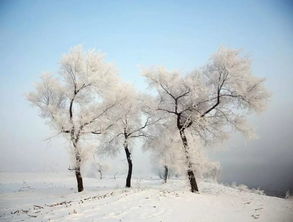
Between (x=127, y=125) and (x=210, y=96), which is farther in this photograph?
(x=127, y=125)

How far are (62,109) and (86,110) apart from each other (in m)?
2.30

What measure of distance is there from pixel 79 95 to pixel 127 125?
5861 mm

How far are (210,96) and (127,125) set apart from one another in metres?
9.41

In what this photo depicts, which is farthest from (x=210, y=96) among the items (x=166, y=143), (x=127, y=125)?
(x=127, y=125)

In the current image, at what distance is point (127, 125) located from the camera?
1104 inches

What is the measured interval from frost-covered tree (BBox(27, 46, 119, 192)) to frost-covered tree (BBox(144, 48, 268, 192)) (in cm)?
509

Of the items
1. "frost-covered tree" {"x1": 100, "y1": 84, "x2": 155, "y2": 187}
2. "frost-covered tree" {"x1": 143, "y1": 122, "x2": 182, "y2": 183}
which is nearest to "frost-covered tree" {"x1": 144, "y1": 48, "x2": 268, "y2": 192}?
"frost-covered tree" {"x1": 143, "y1": 122, "x2": 182, "y2": 183}

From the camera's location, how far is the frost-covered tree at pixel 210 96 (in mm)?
21859

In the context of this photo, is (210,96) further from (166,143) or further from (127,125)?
(127,125)

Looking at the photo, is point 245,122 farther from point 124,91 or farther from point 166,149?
point 124,91

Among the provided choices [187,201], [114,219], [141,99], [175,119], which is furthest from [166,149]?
[114,219]

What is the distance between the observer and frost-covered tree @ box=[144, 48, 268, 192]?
71.7 feet

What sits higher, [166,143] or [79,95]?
[79,95]

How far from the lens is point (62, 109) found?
25.2m
